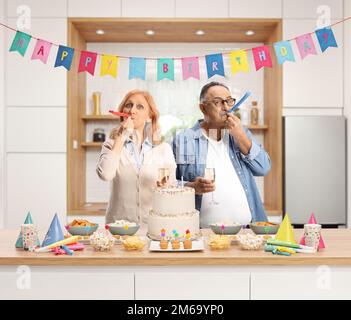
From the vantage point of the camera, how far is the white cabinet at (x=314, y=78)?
394 cm

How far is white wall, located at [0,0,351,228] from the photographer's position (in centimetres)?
392

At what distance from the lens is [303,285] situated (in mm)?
1770

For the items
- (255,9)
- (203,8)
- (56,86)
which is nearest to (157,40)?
(203,8)

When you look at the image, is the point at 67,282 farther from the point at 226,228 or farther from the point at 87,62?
the point at 87,62

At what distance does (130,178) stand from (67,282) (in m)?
1.03

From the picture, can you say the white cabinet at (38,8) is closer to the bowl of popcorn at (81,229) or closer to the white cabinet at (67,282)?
the bowl of popcorn at (81,229)

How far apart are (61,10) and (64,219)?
5.72ft

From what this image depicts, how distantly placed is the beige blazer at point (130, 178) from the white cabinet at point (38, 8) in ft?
5.66

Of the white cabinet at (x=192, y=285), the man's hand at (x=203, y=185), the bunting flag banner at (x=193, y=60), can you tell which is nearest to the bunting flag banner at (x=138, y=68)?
the bunting flag banner at (x=193, y=60)

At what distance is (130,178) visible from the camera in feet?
9.00

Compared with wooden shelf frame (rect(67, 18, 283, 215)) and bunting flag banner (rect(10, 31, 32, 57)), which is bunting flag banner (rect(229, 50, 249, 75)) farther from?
bunting flag banner (rect(10, 31, 32, 57))

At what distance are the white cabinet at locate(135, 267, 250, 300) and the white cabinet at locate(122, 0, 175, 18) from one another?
269cm
